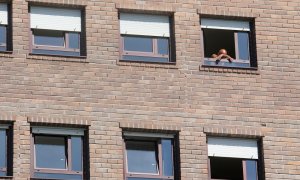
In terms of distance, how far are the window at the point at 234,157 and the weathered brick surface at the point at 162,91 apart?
9.8 inches

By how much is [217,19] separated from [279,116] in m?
2.64

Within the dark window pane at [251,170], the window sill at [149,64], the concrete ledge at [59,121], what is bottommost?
the dark window pane at [251,170]

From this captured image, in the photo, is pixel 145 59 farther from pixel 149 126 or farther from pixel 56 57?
pixel 56 57

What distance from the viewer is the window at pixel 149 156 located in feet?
131

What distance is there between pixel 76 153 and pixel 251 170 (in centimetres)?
379

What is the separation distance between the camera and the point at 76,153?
39.6m

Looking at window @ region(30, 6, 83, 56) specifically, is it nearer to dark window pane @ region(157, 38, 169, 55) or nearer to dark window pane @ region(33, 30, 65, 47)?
dark window pane @ region(33, 30, 65, 47)

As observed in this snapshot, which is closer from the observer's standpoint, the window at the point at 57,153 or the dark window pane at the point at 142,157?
the window at the point at 57,153

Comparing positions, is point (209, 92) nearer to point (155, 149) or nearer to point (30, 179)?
point (155, 149)

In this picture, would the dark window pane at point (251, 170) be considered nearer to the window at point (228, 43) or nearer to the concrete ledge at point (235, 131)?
the concrete ledge at point (235, 131)

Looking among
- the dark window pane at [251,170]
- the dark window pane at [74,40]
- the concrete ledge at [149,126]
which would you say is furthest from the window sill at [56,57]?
the dark window pane at [251,170]

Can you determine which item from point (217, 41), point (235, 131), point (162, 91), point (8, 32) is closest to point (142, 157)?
point (162, 91)

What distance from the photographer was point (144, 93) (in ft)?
133

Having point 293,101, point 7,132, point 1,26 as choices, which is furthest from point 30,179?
point 293,101
